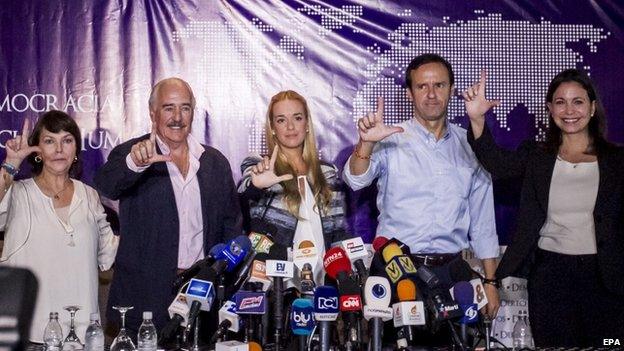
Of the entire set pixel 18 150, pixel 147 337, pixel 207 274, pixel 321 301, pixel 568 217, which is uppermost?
pixel 18 150

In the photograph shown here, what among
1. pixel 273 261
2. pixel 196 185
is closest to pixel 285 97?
pixel 196 185

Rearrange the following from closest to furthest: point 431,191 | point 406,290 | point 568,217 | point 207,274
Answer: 1. point 406,290
2. point 207,274
3. point 568,217
4. point 431,191

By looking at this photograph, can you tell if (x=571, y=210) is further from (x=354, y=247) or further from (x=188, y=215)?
(x=188, y=215)

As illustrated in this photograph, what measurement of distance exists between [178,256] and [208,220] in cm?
22

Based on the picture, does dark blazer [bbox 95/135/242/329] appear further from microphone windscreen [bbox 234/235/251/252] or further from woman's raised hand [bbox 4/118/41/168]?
microphone windscreen [bbox 234/235/251/252]

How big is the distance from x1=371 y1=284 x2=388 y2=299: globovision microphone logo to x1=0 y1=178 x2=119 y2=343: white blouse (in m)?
1.63

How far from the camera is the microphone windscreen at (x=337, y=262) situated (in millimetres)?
3213

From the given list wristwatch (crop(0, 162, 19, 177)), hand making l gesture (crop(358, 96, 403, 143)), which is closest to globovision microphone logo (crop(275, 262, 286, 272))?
hand making l gesture (crop(358, 96, 403, 143))

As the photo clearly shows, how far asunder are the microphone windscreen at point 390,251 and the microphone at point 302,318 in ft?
1.24

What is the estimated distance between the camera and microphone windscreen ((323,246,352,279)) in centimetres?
321

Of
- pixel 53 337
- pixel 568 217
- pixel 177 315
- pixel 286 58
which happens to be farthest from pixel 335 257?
pixel 286 58

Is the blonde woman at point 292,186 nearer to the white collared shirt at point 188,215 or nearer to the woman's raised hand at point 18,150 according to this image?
the white collared shirt at point 188,215

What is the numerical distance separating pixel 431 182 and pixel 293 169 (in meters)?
0.65

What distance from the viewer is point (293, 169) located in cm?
424
